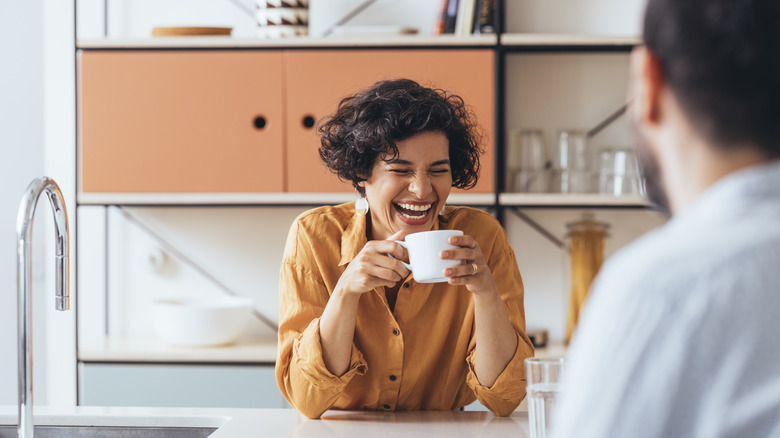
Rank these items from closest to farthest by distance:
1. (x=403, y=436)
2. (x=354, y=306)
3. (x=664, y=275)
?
(x=664, y=275)
(x=403, y=436)
(x=354, y=306)

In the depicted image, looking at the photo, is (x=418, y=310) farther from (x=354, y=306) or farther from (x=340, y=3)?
(x=340, y=3)

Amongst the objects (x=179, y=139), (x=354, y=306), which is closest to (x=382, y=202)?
(x=354, y=306)

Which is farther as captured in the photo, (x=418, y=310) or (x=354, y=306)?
(x=418, y=310)

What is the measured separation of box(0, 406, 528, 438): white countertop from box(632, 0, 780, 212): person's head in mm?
857

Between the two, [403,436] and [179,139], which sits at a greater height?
[179,139]

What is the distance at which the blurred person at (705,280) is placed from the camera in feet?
1.45

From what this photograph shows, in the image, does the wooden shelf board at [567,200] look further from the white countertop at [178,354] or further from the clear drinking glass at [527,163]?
the white countertop at [178,354]

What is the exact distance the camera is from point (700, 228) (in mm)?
461

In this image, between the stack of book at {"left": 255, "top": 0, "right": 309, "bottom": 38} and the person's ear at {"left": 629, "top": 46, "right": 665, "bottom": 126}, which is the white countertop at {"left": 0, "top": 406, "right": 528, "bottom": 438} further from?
the stack of book at {"left": 255, "top": 0, "right": 309, "bottom": 38}

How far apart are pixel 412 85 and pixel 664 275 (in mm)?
1193

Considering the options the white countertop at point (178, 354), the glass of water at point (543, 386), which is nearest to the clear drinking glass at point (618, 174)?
the white countertop at point (178, 354)

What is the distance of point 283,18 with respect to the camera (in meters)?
2.56
